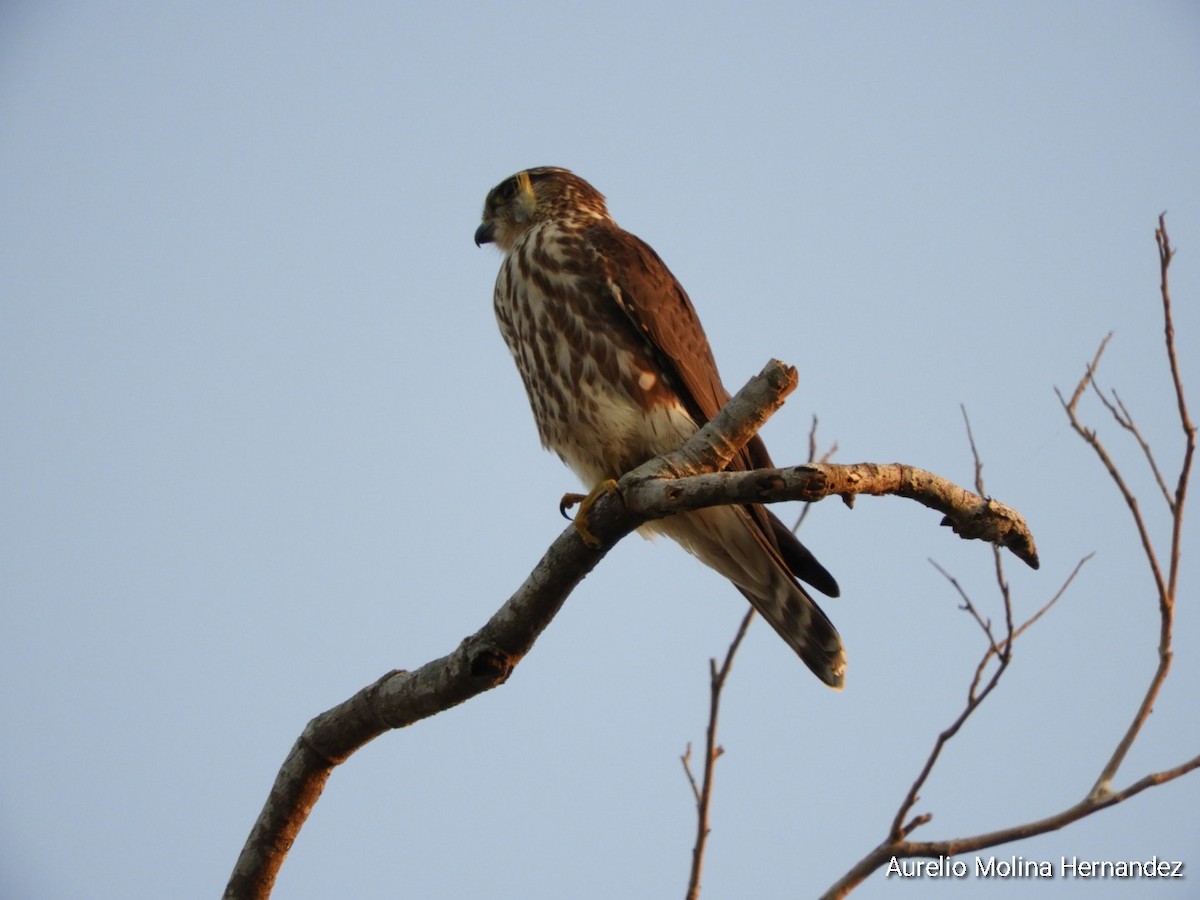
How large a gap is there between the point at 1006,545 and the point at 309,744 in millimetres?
1657

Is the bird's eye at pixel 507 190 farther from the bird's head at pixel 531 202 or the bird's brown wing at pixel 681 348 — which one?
the bird's brown wing at pixel 681 348

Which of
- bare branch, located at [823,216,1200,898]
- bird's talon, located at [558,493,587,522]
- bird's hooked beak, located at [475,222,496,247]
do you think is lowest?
bare branch, located at [823,216,1200,898]

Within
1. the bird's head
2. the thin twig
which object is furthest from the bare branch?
the bird's head

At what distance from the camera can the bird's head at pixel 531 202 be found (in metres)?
4.51

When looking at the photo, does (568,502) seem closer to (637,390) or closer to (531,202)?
(637,390)

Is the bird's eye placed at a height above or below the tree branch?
above

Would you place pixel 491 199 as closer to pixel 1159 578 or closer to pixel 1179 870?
pixel 1159 578

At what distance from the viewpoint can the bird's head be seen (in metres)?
4.51

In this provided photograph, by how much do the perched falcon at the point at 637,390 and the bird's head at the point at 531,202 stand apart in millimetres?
742

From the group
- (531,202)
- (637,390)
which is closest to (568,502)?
(637,390)

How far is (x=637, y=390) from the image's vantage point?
3373 millimetres

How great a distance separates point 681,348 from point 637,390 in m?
0.24

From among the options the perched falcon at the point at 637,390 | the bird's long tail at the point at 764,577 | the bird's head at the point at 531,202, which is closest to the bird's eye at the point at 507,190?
the bird's head at the point at 531,202

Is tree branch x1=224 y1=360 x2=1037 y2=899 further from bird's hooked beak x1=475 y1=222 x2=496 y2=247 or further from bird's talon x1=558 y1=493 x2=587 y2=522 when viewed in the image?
bird's hooked beak x1=475 y1=222 x2=496 y2=247
